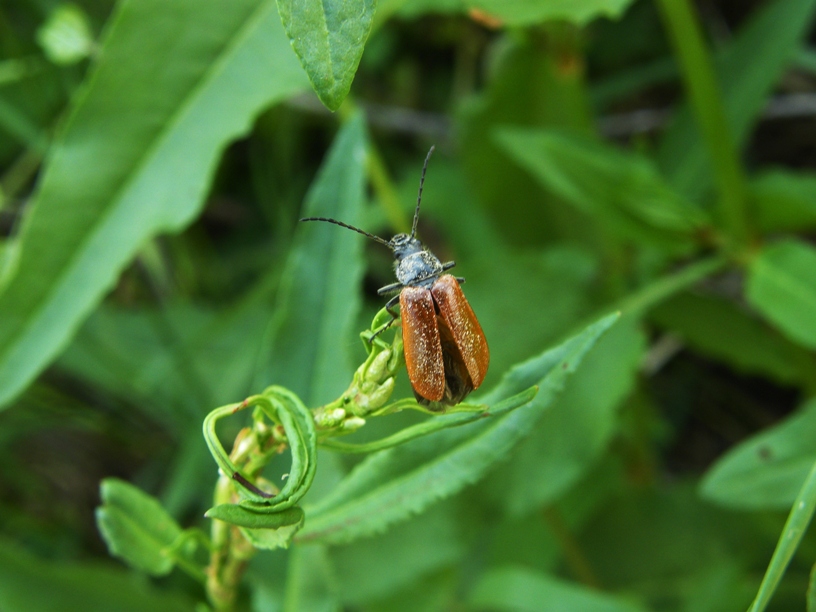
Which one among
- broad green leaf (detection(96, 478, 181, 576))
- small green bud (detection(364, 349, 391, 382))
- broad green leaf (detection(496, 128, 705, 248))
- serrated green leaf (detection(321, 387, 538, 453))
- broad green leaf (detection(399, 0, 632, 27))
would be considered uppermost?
broad green leaf (detection(399, 0, 632, 27))

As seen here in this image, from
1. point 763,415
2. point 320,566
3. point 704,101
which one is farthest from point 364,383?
point 763,415

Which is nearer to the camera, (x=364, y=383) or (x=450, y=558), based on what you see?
(x=364, y=383)

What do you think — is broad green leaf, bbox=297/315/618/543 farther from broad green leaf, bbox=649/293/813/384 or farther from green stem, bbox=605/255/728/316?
broad green leaf, bbox=649/293/813/384

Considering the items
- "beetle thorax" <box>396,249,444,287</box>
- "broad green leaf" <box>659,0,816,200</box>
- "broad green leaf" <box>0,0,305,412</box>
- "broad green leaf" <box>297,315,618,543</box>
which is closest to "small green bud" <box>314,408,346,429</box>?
"broad green leaf" <box>297,315,618,543</box>

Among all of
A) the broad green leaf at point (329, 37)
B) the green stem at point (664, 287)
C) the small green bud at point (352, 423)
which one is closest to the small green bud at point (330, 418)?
the small green bud at point (352, 423)

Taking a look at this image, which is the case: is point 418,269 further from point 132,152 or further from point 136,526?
point 132,152

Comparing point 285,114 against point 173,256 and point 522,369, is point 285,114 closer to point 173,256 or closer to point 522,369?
point 173,256

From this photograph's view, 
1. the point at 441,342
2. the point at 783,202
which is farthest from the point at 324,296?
the point at 783,202
